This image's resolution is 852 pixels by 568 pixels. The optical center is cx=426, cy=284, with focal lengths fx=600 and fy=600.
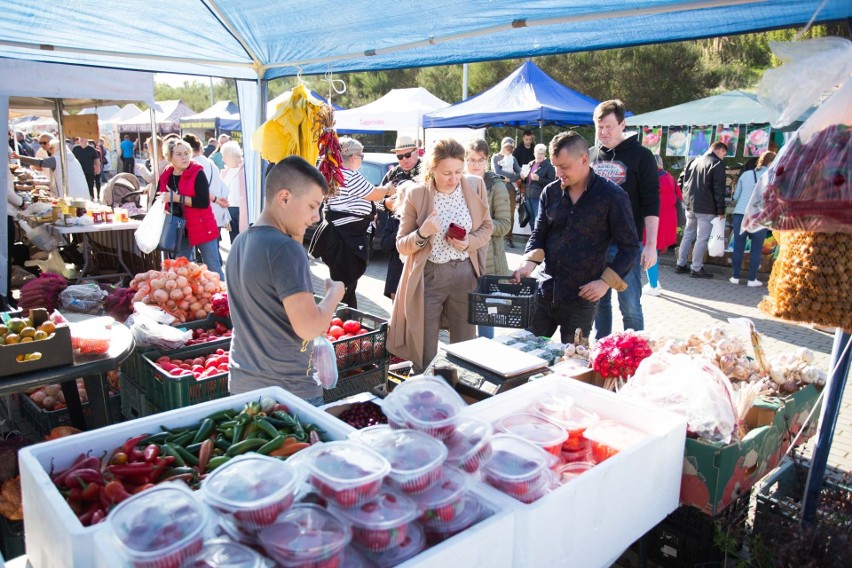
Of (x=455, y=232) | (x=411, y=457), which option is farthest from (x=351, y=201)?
(x=411, y=457)

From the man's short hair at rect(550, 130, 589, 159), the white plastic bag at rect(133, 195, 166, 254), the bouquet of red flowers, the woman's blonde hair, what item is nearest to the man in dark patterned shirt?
the man's short hair at rect(550, 130, 589, 159)

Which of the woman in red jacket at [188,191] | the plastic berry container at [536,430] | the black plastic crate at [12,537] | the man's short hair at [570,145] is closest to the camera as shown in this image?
the plastic berry container at [536,430]

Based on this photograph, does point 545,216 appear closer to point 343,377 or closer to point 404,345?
point 404,345

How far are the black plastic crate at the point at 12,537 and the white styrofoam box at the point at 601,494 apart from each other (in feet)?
7.62

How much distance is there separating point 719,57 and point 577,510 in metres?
22.9

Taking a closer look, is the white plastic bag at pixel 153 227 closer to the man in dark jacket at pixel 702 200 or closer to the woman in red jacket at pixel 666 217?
the woman in red jacket at pixel 666 217

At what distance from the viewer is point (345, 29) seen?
393cm

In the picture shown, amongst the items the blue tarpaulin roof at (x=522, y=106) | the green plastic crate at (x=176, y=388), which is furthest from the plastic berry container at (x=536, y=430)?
the blue tarpaulin roof at (x=522, y=106)

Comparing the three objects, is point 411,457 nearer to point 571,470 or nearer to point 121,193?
point 571,470

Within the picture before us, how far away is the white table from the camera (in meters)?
7.52

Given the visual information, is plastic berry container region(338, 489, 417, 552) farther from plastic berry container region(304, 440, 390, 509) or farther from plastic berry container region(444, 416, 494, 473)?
plastic berry container region(444, 416, 494, 473)

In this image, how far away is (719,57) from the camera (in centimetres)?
2072

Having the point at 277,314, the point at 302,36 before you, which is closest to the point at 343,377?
the point at 277,314

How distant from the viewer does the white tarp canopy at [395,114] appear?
15695 millimetres
